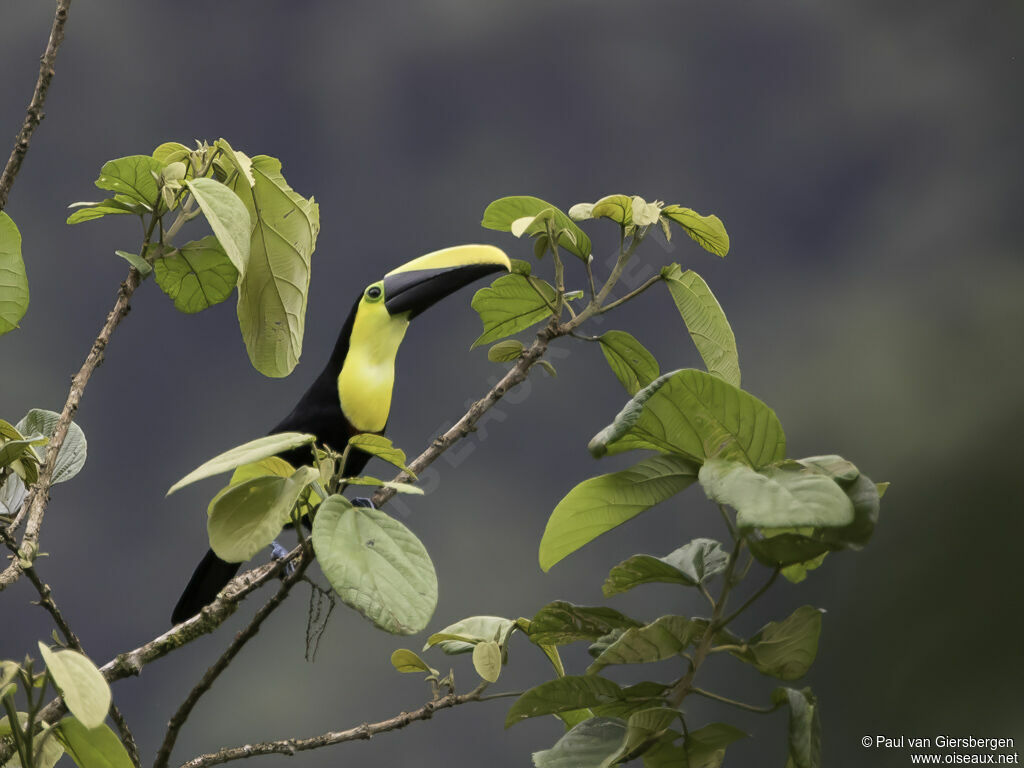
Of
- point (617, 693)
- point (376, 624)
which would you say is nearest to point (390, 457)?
point (376, 624)

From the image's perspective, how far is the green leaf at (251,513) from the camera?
95cm

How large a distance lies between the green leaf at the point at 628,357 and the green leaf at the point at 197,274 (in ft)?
1.66

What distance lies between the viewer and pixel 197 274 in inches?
56.5

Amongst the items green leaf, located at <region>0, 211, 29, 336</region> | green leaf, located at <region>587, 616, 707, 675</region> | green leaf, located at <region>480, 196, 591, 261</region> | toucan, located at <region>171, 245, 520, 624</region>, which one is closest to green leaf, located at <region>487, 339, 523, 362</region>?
green leaf, located at <region>480, 196, 591, 261</region>

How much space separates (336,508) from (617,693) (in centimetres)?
41

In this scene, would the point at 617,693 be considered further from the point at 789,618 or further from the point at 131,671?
the point at 131,671

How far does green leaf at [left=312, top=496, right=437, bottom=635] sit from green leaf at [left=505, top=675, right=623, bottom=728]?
28 centimetres

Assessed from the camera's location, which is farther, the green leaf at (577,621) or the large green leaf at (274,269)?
the large green leaf at (274,269)

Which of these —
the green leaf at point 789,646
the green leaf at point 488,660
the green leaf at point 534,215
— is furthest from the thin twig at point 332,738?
the green leaf at point 534,215

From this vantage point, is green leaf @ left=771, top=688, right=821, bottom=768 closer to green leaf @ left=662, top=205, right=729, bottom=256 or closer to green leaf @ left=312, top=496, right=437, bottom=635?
green leaf @ left=312, top=496, right=437, bottom=635

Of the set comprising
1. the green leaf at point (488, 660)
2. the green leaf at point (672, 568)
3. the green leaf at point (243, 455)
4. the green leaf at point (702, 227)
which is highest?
the green leaf at point (702, 227)

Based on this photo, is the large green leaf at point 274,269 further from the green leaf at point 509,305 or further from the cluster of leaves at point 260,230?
the green leaf at point 509,305

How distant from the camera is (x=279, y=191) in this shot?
4.30ft

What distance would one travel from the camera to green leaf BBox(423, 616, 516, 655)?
1.32 m
